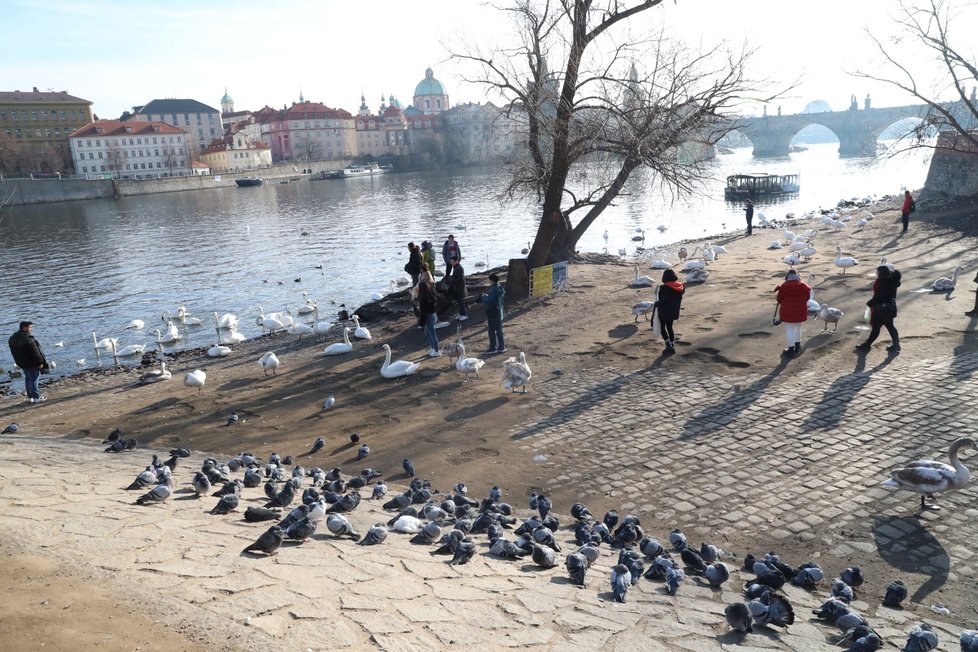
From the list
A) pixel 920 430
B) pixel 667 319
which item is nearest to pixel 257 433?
pixel 667 319

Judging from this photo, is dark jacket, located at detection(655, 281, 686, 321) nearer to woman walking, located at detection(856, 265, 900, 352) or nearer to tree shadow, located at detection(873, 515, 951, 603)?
woman walking, located at detection(856, 265, 900, 352)

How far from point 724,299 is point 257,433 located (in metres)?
10.2

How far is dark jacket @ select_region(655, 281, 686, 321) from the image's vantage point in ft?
37.5

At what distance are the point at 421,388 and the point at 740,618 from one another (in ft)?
24.2

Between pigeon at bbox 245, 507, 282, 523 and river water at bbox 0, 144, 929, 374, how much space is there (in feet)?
45.2

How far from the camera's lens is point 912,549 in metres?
6.00

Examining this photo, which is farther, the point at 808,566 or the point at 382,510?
the point at 382,510

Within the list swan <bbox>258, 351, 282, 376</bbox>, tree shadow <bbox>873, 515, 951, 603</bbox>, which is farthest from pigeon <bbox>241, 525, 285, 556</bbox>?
swan <bbox>258, 351, 282, 376</bbox>

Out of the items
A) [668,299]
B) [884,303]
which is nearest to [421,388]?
[668,299]

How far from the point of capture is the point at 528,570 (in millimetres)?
5621

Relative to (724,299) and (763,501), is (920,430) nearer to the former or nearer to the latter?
(763,501)

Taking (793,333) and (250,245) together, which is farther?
(250,245)

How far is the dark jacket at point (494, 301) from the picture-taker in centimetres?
1234

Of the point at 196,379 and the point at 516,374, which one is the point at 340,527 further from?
the point at 196,379
